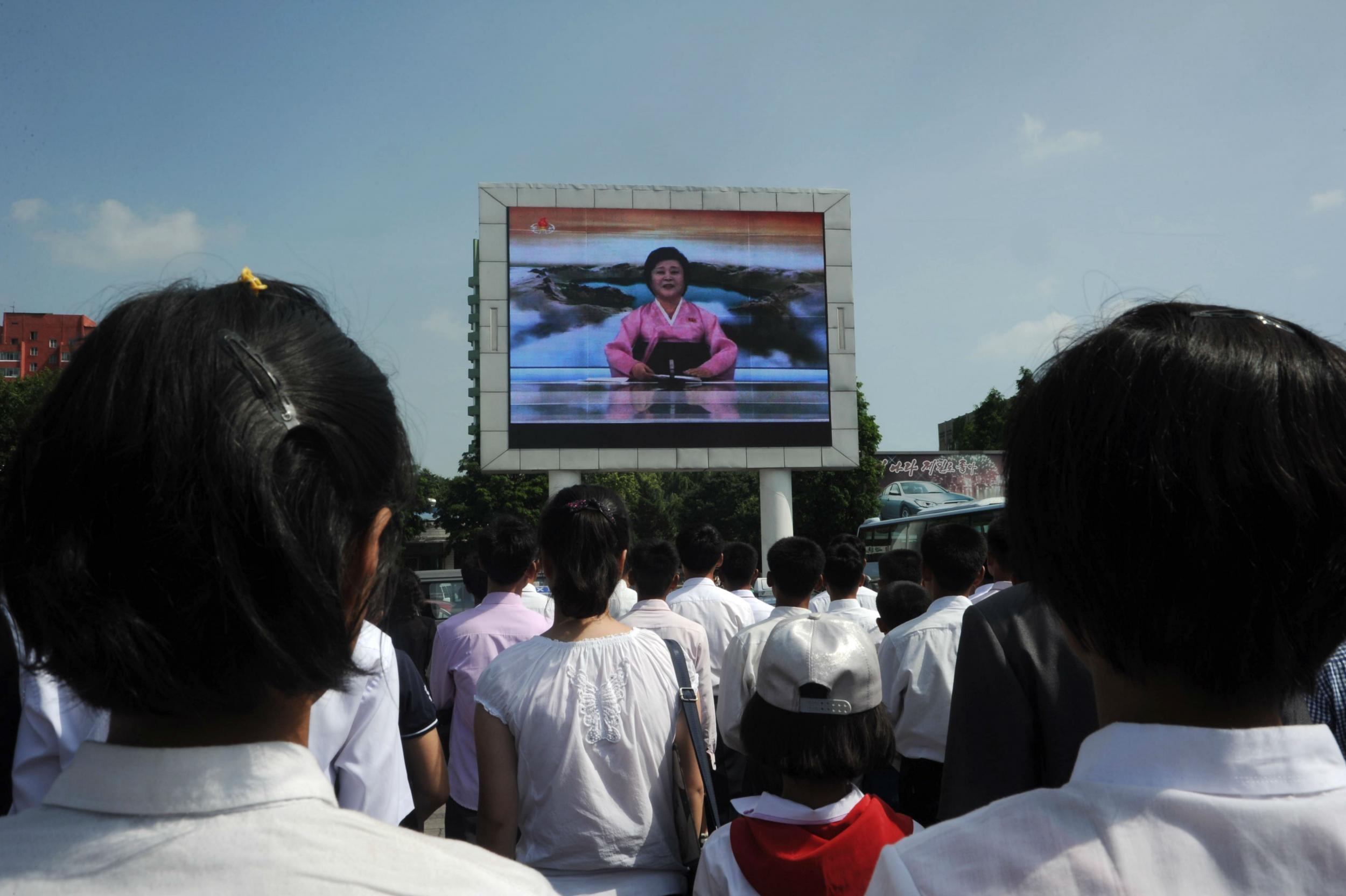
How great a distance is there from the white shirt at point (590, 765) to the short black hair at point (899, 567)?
3934 millimetres

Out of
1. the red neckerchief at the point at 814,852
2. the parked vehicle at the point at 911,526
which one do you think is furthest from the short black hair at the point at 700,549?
the parked vehicle at the point at 911,526

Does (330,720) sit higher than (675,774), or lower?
higher

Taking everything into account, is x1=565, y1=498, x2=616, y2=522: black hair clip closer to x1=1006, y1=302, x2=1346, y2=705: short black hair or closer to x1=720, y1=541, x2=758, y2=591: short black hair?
x1=1006, y1=302, x2=1346, y2=705: short black hair

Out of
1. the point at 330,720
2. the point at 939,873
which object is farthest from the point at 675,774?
the point at 939,873

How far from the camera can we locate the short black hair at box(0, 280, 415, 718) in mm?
856

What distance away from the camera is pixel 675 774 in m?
2.80

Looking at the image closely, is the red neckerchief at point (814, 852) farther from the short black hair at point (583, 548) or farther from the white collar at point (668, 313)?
the white collar at point (668, 313)

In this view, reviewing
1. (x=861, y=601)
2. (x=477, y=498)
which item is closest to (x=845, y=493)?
(x=477, y=498)

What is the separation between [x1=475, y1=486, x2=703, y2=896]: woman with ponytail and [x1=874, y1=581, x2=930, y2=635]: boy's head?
8.53 ft

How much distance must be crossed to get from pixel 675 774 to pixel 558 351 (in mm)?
16773

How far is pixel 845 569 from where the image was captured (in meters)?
6.18

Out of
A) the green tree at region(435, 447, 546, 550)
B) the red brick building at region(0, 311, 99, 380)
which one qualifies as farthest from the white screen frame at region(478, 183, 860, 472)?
the red brick building at region(0, 311, 99, 380)

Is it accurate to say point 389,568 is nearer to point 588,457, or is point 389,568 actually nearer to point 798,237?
point 588,457

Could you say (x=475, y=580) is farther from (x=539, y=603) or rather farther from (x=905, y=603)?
(x=905, y=603)
